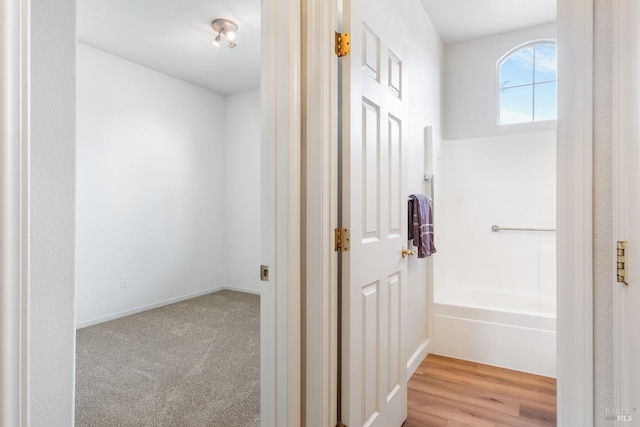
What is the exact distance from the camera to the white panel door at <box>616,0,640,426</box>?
2.43 ft

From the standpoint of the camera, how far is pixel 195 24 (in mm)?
2994

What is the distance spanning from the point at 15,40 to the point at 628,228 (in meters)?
1.27

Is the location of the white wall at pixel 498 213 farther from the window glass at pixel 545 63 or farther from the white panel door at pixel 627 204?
the white panel door at pixel 627 204

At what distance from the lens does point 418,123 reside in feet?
8.64

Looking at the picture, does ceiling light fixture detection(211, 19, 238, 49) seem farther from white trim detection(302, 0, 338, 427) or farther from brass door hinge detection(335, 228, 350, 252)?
brass door hinge detection(335, 228, 350, 252)

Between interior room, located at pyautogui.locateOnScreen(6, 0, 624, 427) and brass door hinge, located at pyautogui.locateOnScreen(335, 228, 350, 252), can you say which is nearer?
interior room, located at pyautogui.locateOnScreen(6, 0, 624, 427)

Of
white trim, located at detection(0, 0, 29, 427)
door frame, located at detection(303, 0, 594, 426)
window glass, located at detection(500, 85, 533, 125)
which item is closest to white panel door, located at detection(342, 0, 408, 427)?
door frame, located at detection(303, 0, 594, 426)

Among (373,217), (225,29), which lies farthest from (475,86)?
(373,217)

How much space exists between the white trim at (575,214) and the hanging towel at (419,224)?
136cm

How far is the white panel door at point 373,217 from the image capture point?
1.38 m

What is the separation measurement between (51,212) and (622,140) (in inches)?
52.6

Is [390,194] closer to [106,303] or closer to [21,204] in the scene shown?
[21,204]

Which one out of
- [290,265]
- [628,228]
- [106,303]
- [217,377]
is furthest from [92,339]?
[628,228]

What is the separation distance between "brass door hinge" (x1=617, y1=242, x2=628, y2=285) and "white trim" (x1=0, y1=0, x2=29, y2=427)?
123cm
